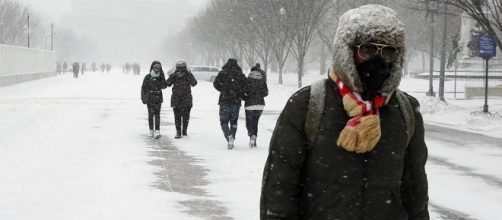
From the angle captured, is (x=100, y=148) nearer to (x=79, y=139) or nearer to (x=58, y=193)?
(x=79, y=139)

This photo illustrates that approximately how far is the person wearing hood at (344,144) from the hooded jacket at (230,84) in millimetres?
A: 10683

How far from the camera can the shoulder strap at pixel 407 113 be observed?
291cm

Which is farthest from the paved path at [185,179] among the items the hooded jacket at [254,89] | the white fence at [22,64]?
the white fence at [22,64]

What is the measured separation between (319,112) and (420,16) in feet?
218

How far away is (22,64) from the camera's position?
5156 centimetres

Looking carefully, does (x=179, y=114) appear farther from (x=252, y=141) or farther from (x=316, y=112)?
(x=316, y=112)

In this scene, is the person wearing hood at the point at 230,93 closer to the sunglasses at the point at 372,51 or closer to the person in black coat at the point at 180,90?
the person in black coat at the point at 180,90

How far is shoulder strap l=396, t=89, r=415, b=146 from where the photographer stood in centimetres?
291

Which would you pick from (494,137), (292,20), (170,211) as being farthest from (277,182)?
(292,20)

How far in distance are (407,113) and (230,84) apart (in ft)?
35.0

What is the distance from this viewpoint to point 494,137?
17.3m

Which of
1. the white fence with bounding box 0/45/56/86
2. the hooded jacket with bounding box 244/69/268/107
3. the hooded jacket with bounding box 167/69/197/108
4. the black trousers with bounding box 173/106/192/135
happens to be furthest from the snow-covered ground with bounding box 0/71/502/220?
the white fence with bounding box 0/45/56/86

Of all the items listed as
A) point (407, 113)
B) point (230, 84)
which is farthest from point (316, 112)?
point (230, 84)

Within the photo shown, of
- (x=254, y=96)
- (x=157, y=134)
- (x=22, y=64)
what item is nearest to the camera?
(x=254, y=96)
